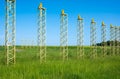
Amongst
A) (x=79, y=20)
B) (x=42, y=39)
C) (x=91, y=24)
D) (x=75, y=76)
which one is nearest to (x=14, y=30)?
(x=42, y=39)

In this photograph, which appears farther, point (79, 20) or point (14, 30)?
point (79, 20)

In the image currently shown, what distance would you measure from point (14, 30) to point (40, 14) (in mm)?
3608

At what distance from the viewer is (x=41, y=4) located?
68.1 feet

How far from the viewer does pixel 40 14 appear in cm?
2042

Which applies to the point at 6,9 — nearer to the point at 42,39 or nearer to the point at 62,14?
the point at 42,39

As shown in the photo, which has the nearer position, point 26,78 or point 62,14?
point 26,78

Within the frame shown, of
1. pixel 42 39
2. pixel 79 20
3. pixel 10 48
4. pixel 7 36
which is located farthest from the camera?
pixel 79 20

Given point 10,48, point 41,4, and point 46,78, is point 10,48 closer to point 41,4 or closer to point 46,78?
point 41,4

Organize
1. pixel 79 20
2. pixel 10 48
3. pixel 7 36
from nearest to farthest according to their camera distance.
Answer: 1. pixel 7 36
2. pixel 10 48
3. pixel 79 20

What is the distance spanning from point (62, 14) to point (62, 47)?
301 centimetres

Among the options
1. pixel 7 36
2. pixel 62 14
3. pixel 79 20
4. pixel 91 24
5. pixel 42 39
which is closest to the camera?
pixel 7 36

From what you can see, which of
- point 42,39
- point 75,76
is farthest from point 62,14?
point 75,76

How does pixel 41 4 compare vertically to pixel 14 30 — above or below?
above

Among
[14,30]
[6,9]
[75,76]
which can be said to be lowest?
[75,76]
